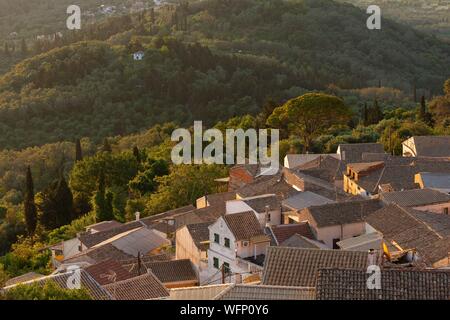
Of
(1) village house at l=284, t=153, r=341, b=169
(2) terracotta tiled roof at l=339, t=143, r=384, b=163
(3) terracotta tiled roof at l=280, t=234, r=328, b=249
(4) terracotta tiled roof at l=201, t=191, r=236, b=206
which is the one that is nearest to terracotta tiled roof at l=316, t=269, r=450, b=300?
(3) terracotta tiled roof at l=280, t=234, r=328, b=249

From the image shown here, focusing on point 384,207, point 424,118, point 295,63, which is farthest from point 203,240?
point 295,63

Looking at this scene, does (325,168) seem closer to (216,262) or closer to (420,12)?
(216,262)

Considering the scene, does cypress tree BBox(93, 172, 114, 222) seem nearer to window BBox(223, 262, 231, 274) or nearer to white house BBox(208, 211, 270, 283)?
white house BBox(208, 211, 270, 283)

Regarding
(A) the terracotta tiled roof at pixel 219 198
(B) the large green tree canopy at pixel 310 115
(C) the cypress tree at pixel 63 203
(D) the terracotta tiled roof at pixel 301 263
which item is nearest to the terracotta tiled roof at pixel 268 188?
(A) the terracotta tiled roof at pixel 219 198

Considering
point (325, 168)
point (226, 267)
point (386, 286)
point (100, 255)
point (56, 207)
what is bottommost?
point (56, 207)

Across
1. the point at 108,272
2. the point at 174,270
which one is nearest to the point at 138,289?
the point at 108,272

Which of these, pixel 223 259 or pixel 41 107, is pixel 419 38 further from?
pixel 223 259
